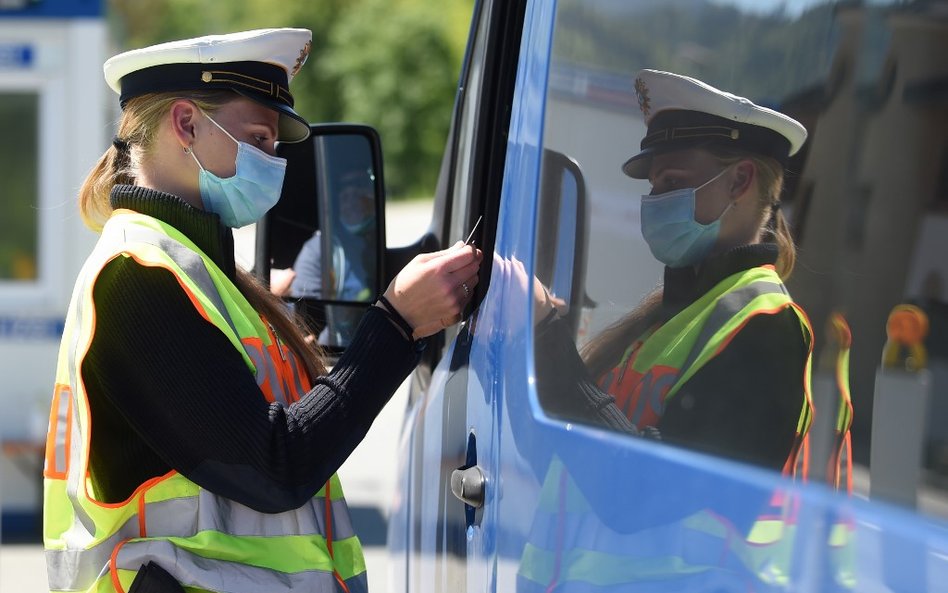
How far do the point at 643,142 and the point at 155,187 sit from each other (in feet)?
2.93

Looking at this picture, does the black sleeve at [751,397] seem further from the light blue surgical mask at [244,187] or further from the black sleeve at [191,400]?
the light blue surgical mask at [244,187]

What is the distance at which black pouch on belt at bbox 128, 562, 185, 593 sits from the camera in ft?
5.58

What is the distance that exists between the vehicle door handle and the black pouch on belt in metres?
0.47

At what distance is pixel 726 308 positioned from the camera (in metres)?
1.25

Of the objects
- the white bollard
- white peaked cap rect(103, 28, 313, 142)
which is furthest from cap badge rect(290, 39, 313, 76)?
the white bollard

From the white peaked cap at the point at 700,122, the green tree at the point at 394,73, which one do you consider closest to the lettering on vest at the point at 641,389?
the white peaked cap at the point at 700,122

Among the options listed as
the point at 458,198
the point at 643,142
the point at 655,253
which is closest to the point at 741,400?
the point at 655,253

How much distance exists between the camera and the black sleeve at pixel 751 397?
3.65ft

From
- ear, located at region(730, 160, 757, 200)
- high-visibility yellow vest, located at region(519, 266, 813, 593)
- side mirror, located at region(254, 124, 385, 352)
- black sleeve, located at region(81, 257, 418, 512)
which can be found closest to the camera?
high-visibility yellow vest, located at region(519, 266, 813, 593)

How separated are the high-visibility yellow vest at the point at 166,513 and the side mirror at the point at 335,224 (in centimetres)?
83

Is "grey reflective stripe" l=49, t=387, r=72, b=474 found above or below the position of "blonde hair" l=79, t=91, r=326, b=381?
below

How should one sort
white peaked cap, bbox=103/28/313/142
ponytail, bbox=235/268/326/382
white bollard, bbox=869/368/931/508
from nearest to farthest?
A: 1. white bollard, bbox=869/368/931/508
2. white peaked cap, bbox=103/28/313/142
3. ponytail, bbox=235/268/326/382

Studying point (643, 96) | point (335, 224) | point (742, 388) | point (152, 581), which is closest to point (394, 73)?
point (335, 224)

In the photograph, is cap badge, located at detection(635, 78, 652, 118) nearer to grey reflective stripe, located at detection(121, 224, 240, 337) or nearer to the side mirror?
grey reflective stripe, located at detection(121, 224, 240, 337)
